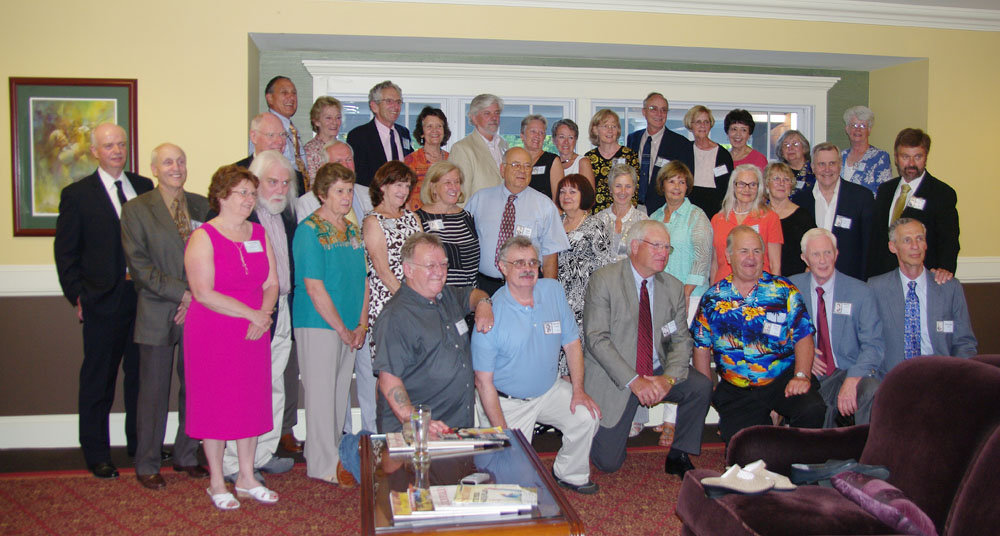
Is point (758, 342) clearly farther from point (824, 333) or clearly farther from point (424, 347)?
point (424, 347)

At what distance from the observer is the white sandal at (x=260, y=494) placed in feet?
11.1

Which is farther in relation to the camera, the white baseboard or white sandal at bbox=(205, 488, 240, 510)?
the white baseboard

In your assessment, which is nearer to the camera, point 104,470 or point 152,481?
point 152,481

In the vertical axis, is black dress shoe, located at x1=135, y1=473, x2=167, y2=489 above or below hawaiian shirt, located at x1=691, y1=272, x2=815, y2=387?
below

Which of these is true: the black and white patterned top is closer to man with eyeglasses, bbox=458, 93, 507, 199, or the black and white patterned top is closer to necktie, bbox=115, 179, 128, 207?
man with eyeglasses, bbox=458, 93, 507, 199

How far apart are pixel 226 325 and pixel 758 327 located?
102 inches

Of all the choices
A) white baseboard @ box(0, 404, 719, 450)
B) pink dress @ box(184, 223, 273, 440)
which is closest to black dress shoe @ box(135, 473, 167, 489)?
pink dress @ box(184, 223, 273, 440)

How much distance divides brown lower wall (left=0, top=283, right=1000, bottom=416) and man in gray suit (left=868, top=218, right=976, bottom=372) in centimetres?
486

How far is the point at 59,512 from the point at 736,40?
5.18 meters

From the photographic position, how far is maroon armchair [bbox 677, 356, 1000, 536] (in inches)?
85.0

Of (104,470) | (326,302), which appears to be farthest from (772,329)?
(104,470)

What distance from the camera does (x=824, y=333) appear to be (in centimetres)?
376

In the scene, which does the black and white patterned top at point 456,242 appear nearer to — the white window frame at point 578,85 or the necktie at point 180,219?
the necktie at point 180,219

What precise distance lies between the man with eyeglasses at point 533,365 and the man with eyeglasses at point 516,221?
603mm
